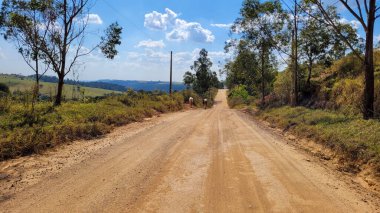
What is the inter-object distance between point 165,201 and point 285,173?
10.8 feet

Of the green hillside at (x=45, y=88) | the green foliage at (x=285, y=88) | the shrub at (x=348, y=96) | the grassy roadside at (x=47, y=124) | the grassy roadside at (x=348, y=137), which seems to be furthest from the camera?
the green foliage at (x=285, y=88)

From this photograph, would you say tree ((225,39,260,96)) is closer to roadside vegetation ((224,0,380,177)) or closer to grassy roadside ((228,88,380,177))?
roadside vegetation ((224,0,380,177))

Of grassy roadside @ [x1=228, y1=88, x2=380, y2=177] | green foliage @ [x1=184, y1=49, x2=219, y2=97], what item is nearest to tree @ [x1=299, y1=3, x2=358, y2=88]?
grassy roadside @ [x1=228, y1=88, x2=380, y2=177]

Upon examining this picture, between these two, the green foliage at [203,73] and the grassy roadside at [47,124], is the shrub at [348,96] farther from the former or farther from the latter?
the green foliage at [203,73]

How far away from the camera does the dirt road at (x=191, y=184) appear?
5.97 metres

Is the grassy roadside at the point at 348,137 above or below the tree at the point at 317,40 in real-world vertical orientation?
below

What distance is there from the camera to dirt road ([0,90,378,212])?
235 inches

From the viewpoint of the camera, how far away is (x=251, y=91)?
75.4 meters

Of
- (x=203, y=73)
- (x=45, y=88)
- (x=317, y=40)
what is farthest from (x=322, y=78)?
(x=203, y=73)

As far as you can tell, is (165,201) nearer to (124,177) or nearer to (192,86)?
(124,177)

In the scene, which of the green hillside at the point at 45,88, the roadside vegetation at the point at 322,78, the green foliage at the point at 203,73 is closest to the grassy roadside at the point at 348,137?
the roadside vegetation at the point at 322,78

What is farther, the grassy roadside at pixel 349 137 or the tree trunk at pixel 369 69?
the tree trunk at pixel 369 69

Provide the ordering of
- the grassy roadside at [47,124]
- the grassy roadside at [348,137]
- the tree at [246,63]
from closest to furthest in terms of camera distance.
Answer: the grassy roadside at [348,137]
the grassy roadside at [47,124]
the tree at [246,63]

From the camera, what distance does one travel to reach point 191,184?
283 inches
